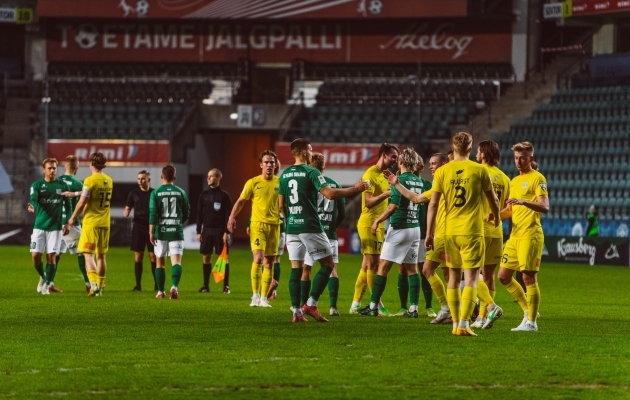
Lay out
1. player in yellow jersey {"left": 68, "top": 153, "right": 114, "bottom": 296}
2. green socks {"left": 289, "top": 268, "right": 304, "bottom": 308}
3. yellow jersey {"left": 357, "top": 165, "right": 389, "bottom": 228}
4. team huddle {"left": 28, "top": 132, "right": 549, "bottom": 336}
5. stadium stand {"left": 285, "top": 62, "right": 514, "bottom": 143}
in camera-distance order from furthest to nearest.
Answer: stadium stand {"left": 285, "top": 62, "right": 514, "bottom": 143}, player in yellow jersey {"left": 68, "top": 153, "right": 114, "bottom": 296}, yellow jersey {"left": 357, "top": 165, "right": 389, "bottom": 228}, green socks {"left": 289, "top": 268, "right": 304, "bottom": 308}, team huddle {"left": 28, "top": 132, "right": 549, "bottom": 336}

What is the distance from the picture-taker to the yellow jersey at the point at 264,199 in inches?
664

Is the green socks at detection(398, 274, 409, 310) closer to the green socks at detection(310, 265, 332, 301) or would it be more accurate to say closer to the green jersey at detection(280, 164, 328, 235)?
the green socks at detection(310, 265, 332, 301)

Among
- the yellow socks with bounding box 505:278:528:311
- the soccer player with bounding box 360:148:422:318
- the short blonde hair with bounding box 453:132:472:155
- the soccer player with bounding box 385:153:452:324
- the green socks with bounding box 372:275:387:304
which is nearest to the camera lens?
the short blonde hair with bounding box 453:132:472:155

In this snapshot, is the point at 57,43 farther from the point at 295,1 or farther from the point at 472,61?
the point at 472,61

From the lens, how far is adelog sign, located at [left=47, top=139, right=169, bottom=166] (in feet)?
141

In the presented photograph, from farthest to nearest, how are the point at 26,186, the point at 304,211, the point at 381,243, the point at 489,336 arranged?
1. the point at 26,186
2. the point at 381,243
3. the point at 304,211
4. the point at 489,336

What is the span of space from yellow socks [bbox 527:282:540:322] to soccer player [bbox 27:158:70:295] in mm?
9015

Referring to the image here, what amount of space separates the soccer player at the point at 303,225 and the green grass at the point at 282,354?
1.51 ft

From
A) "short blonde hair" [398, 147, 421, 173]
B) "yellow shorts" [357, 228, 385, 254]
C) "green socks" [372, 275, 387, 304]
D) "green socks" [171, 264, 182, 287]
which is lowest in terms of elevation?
"green socks" [171, 264, 182, 287]

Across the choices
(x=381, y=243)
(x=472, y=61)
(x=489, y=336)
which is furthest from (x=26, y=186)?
(x=489, y=336)

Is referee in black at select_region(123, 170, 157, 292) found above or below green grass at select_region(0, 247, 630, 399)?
above

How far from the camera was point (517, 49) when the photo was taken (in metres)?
45.0

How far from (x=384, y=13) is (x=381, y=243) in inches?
→ 1202

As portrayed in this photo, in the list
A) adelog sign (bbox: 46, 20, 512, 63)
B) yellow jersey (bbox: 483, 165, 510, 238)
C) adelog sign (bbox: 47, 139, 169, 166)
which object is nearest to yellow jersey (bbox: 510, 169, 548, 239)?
yellow jersey (bbox: 483, 165, 510, 238)
